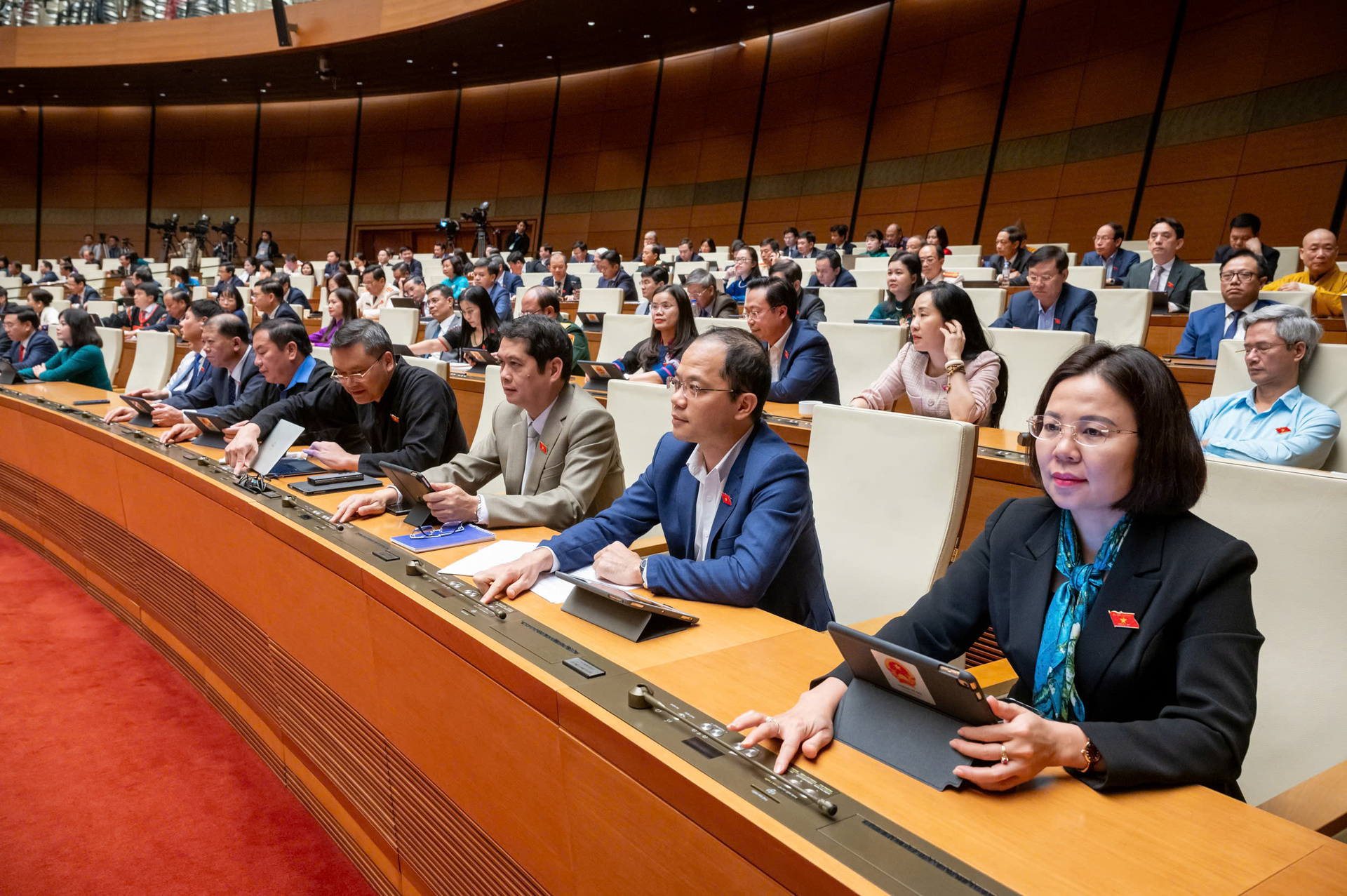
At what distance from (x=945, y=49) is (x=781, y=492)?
8862 millimetres

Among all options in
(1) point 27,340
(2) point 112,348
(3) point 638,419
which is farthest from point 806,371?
(1) point 27,340

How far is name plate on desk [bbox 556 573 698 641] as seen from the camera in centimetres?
127

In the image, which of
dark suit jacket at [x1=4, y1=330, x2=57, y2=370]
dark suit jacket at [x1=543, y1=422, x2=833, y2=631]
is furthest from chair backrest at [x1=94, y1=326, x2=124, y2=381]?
dark suit jacket at [x1=543, y1=422, x2=833, y2=631]

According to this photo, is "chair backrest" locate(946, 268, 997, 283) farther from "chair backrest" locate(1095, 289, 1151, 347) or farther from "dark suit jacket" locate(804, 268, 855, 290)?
"chair backrest" locate(1095, 289, 1151, 347)

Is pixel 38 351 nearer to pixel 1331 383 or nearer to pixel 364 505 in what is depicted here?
pixel 364 505

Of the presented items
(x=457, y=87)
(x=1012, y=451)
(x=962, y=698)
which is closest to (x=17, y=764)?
(x=962, y=698)

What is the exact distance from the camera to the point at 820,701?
101 cm

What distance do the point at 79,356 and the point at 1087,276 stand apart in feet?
18.5

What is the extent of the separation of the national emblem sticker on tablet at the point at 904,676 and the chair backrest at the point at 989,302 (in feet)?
12.8

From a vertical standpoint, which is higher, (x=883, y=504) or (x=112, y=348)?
(x=883, y=504)

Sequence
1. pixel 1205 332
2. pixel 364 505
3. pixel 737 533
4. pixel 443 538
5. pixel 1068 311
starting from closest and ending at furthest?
pixel 737 533 → pixel 443 538 → pixel 364 505 → pixel 1205 332 → pixel 1068 311

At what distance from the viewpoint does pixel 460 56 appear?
444 inches

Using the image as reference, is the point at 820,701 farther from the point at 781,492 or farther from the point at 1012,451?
the point at 1012,451

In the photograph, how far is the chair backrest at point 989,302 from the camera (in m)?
4.53
